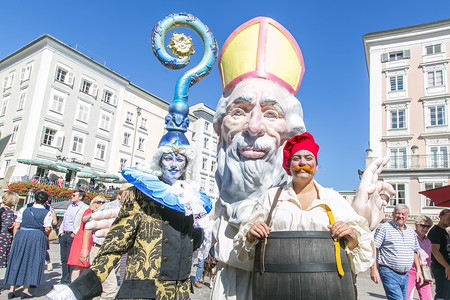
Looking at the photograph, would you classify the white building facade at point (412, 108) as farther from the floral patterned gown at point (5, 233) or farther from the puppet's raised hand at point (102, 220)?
the puppet's raised hand at point (102, 220)

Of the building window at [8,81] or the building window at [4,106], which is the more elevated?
the building window at [8,81]

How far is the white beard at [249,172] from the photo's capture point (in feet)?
8.31

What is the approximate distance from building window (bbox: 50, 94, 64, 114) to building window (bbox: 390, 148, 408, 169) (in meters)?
24.3

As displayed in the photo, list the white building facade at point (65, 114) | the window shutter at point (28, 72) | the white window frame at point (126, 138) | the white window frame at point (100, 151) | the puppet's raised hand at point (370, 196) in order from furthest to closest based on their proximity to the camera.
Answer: the white window frame at point (126, 138)
the white window frame at point (100, 151)
the window shutter at point (28, 72)
the white building facade at point (65, 114)
the puppet's raised hand at point (370, 196)

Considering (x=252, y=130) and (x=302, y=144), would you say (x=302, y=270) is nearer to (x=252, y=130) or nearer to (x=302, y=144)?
(x=302, y=144)

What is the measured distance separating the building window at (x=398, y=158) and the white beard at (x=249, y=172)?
23.9 metres

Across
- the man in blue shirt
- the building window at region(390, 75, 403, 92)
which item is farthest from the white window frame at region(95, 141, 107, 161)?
the man in blue shirt

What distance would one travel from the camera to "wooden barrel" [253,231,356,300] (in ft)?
5.09

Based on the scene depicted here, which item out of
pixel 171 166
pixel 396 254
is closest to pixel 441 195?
pixel 396 254

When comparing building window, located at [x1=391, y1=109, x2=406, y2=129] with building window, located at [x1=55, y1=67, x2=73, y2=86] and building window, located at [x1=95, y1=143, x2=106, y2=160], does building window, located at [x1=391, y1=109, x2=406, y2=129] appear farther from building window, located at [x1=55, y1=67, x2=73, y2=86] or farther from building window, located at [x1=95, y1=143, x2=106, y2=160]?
building window, located at [x1=55, y1=67, x2=73, y2=86]

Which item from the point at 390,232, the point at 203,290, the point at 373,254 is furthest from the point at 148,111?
the point at 373,254

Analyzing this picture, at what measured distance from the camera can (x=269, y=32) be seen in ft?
9.43

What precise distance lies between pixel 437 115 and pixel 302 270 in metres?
26.6

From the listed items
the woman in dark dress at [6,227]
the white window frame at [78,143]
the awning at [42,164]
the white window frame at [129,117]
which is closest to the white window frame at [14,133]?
the white window frame at [78,143]
